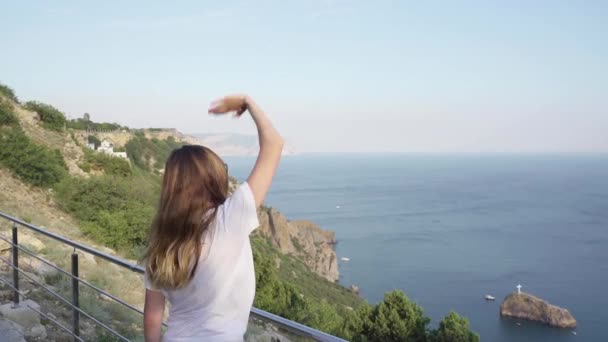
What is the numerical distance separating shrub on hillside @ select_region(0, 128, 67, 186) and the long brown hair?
19089 millimetres

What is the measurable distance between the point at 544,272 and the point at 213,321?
184 ft

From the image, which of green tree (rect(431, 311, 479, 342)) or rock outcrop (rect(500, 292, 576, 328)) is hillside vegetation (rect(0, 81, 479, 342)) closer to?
green tree (rect(431, 311, 479, 342))

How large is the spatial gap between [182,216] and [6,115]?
2313 centimetres

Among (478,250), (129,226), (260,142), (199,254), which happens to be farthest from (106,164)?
(478,250)

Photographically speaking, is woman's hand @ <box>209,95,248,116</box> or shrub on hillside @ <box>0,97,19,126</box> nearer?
woman's hand @ <box>209,95,248,116</box>

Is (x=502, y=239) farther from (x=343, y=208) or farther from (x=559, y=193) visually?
(x=559, y=193)

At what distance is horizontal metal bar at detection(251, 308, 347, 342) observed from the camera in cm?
147

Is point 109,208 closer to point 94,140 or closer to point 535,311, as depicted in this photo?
point 94,140

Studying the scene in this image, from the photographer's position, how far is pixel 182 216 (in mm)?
1268

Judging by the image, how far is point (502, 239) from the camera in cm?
6462

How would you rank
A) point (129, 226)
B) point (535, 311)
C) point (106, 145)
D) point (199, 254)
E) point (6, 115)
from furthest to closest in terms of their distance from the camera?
1. point (535, 311)
2. point (106, 145)
3. point (6, 115)
4. point (129, 226)
5. point (199, 254)

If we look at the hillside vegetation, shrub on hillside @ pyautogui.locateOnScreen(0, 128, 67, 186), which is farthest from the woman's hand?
shrub on hillside @ pyautogui.locateOnScreen(0, 128, 67, 186)

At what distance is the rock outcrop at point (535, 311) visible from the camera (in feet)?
123

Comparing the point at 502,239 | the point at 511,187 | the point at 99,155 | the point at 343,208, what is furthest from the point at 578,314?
the point at 511,187
